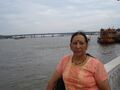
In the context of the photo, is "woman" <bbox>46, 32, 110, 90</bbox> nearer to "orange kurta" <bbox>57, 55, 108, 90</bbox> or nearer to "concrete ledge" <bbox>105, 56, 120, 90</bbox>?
"orange kurta" <bbox>57, 55, 108, 90</bbox>

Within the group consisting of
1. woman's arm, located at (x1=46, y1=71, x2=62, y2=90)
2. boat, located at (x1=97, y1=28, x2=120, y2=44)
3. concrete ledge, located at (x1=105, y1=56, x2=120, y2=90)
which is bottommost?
boat, located at (x1=97, y1=28, x2=120, y2=44)

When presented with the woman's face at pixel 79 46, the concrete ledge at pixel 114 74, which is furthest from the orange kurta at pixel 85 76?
the concrete ledge at pixel 114 74

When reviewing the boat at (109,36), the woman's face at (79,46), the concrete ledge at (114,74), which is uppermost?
the woman's face at (79,46)

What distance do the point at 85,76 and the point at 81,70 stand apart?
76 millimetres

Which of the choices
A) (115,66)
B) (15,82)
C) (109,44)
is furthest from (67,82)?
(109,44)

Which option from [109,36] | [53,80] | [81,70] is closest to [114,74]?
[53,80]

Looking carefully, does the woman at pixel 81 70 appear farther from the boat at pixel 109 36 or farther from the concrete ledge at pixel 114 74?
the boat at pixel 109 36

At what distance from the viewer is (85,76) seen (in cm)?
307

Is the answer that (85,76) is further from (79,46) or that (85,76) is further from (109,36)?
(109,36)

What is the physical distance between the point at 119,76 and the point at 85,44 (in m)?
3.27

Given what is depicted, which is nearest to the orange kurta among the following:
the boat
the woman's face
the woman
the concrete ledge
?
the woman

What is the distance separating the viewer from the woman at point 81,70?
3.07m

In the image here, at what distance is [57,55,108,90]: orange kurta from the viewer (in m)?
3.06

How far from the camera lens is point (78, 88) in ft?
10.1
